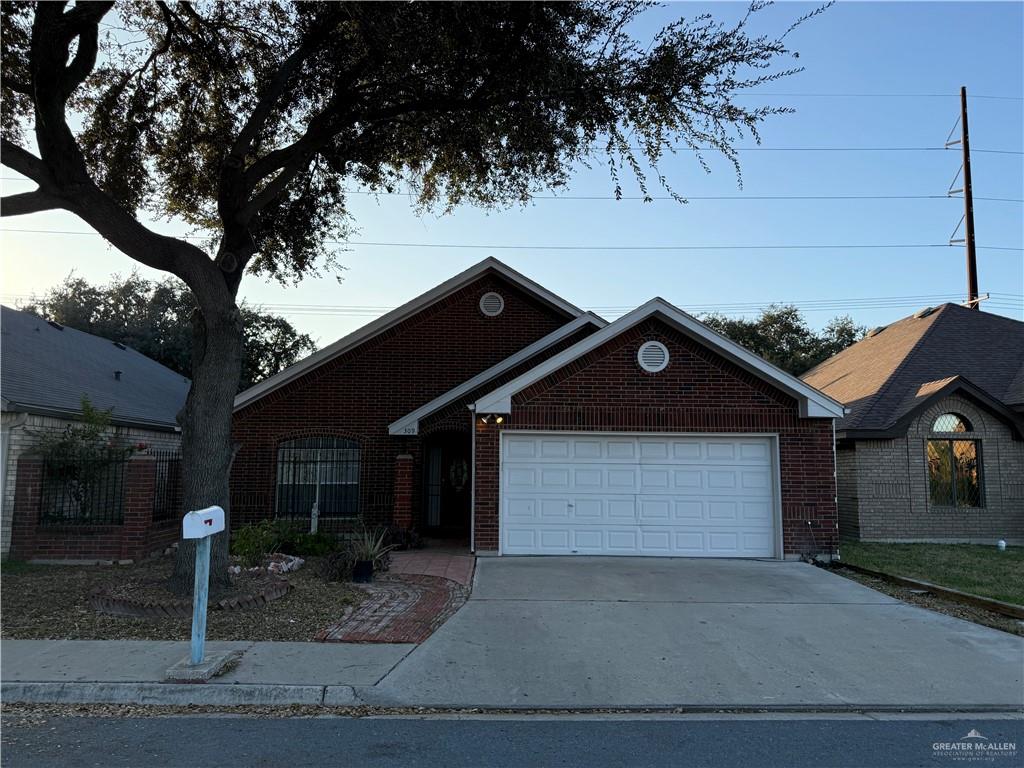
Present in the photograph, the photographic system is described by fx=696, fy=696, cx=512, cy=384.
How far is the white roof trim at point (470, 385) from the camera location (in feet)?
46.7

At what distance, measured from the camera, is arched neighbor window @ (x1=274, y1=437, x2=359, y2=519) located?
14.7 metres

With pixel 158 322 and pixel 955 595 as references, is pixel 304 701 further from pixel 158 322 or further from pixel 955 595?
pixel 158 322

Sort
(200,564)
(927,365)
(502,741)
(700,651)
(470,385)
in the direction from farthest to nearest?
(927,365), (470,385), (700,651), (200,564), (502,741)

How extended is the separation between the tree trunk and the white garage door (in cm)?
479

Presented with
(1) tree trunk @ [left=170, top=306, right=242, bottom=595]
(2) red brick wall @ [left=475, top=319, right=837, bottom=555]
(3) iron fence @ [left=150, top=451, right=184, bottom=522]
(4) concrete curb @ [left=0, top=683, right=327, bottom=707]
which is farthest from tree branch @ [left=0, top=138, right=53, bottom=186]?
(2) red brick wall @ [left=475, top=319, right=837, bottom=555]

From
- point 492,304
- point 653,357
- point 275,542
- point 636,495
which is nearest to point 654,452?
point 636,495

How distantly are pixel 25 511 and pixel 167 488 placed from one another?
→ 2496 mm

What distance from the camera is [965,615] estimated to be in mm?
8250

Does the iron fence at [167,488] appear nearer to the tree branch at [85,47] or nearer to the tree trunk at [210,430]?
the tree trunk at [210,430]

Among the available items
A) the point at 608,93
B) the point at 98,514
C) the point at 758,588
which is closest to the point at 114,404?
the point at 98,514

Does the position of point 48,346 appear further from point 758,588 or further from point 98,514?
point 758,588

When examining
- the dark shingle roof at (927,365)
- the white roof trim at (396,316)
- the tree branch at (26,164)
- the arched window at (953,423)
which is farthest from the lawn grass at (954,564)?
the tree branch at (26,164)

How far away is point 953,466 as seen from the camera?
15.7m

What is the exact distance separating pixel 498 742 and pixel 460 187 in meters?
9.50
